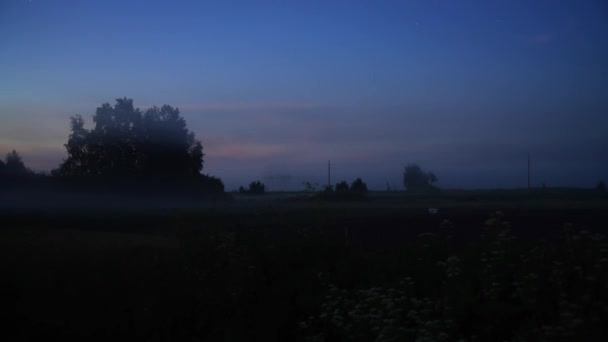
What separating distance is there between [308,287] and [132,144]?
157ft

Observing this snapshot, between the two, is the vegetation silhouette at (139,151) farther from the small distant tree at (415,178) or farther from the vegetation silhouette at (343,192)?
the small distant tree at (415,178)

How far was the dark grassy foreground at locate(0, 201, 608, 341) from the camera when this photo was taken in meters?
7.44

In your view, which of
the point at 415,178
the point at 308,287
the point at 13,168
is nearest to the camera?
the point at 308,287

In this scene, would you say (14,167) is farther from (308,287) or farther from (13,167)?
(308,287)

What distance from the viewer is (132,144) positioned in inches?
2196

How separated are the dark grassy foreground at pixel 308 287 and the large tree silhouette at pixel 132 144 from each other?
40.2m

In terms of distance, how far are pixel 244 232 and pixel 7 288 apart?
16.1 feet

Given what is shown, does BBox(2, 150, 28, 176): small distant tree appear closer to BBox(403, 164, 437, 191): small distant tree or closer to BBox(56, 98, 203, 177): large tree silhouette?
BBox(56, 98, 203, 177): large tree silhouette

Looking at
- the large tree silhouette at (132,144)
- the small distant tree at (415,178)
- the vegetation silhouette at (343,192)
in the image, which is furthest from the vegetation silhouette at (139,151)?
the small distant tree at (415,178)

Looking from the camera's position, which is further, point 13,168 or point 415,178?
point 415,178

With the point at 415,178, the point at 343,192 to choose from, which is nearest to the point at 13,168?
the point at 343,192

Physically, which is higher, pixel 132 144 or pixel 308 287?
pixel 132 144

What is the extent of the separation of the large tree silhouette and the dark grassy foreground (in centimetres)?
4018

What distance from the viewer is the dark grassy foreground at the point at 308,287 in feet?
24.4
